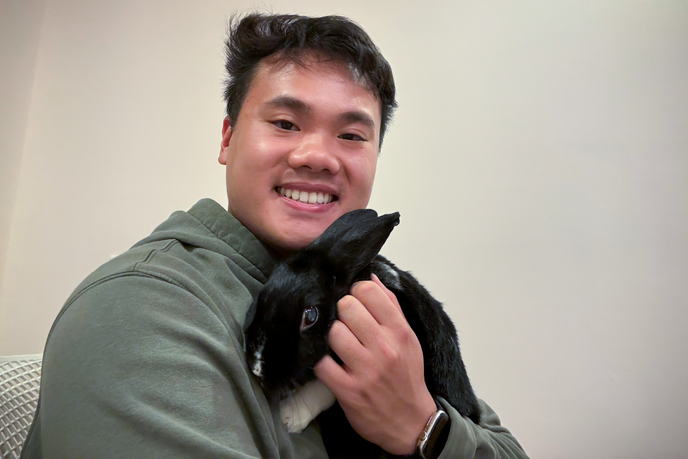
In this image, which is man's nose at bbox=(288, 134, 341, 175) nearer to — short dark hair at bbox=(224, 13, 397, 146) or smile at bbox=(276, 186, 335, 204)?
smile at bbox=(276, 186, 335, 204)

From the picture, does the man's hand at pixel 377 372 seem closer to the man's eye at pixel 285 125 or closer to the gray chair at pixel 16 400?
the man's eye at pixel 285 125

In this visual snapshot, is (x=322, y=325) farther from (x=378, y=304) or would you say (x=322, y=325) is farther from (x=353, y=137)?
(x=353, y=137)

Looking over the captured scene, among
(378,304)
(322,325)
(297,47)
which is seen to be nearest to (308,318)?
(322,325)

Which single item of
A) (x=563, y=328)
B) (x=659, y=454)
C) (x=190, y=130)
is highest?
(x=190, y=130)

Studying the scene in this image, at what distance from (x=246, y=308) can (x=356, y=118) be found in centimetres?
55

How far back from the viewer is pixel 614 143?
6.86 feet

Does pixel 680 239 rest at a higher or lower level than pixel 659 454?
higher

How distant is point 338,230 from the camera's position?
2.93ft

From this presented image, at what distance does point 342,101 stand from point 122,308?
69 centimetres

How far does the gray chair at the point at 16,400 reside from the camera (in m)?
0.88

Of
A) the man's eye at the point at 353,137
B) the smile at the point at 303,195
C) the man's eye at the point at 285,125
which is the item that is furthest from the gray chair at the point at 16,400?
the man's eye at the point at 353,137

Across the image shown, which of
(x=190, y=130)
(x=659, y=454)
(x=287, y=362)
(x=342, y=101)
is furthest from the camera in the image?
(x=190, y=130)

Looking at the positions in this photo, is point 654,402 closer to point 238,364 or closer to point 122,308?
point 238,364

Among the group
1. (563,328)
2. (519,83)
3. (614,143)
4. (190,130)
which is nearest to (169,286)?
(190,130)
